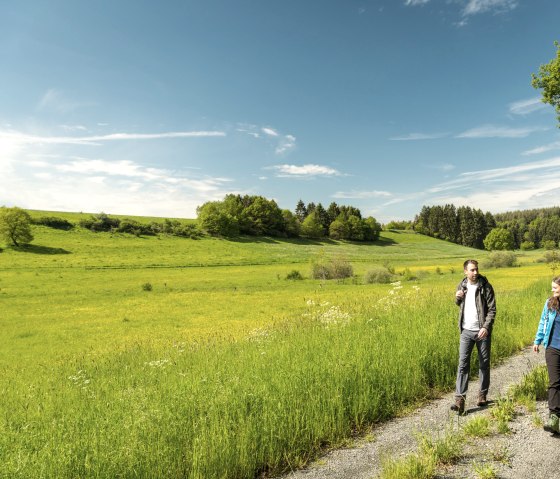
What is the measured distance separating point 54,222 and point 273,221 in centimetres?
6179

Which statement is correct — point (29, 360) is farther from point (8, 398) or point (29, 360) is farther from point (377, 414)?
point (377, 414)

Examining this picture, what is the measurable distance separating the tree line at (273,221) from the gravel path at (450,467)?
342 feet

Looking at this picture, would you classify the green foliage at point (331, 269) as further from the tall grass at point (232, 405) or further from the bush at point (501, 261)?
the tall grass at point (232, 405)

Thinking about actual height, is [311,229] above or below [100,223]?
above

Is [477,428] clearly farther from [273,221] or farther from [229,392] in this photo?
[273,221]

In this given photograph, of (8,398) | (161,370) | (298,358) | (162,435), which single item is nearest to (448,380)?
(298,358)

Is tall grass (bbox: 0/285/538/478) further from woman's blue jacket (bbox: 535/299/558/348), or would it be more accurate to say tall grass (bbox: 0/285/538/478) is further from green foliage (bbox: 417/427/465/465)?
woman's blue jacket (bbox: 535/299/558/348)

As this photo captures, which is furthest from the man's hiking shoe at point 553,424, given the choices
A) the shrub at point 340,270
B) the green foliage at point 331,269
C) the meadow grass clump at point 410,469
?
the shrub at point 340,270

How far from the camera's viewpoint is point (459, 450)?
539cm

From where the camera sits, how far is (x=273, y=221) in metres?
122

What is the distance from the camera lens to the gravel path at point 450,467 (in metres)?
5.10

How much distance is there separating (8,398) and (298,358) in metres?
7.47

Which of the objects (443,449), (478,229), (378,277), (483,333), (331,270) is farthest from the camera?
(478,229)

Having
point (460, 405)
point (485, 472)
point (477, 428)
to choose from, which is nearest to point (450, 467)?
point (485, 472)
